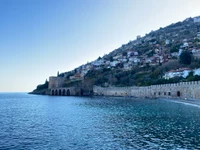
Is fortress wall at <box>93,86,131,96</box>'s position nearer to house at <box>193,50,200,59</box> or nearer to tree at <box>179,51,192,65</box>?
tree at <box>179,51,192,65</box>

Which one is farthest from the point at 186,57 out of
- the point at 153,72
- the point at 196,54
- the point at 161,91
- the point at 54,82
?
the point at 54,82

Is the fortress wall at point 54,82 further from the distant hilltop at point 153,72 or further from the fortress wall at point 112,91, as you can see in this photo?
the fortress wall at point 112,91

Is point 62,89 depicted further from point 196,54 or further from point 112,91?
point 196,54

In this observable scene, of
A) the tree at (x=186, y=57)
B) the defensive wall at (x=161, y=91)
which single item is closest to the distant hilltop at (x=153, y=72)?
the tree at (x=186, y=57)

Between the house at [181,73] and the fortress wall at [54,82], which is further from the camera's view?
the fortress wall at [54,82]

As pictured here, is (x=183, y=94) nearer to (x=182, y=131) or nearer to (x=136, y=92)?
(x=136, y=92)

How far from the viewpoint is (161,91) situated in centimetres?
4966

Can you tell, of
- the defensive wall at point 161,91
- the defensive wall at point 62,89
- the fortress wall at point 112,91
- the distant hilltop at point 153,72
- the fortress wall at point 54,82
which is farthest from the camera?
the fortress wall at point 54,82

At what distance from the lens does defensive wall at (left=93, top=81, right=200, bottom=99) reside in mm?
36675

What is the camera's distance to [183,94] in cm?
4041

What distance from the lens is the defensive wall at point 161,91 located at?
36.7 m

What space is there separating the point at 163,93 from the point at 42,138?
3974cm

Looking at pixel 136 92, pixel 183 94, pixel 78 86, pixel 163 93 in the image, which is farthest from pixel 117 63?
pixel 183 94

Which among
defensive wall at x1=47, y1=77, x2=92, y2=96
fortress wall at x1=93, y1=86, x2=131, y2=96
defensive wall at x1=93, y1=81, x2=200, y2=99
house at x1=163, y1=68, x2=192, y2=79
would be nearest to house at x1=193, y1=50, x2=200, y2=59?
house at x1=163, y1=68, x2=192, y2=79
